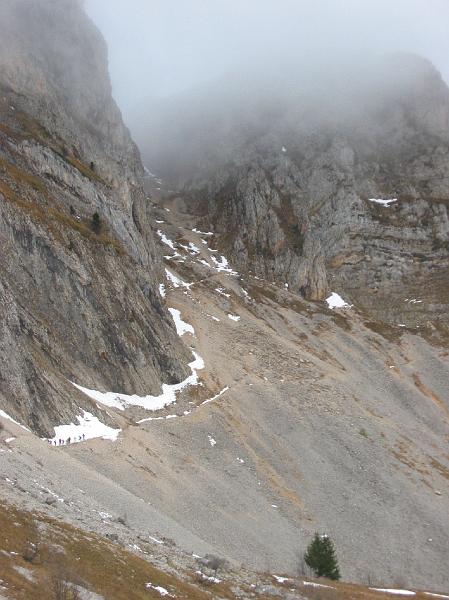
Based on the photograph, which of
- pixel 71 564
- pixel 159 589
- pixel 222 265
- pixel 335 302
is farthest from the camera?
pixel 222 265

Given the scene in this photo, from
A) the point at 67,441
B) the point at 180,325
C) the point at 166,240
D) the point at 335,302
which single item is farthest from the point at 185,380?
the point at 166,240

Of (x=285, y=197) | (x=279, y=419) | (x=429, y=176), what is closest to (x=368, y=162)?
(x=429, y=176)

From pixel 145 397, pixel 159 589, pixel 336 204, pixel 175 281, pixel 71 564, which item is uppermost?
pixel 336 204

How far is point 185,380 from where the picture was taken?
80062 mm

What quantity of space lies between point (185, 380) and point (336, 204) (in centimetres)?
11024

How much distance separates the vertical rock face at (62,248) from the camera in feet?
184

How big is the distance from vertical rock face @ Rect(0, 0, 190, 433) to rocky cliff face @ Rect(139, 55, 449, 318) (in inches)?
1890

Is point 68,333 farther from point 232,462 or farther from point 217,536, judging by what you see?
point 217,536

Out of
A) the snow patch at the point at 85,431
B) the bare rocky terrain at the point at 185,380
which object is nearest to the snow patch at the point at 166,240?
the bare rocky terrain at the point at 185,380

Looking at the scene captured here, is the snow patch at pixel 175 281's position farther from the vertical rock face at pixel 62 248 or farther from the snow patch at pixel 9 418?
the snow patch at pixel 9 418

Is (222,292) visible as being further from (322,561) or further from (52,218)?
(322,561)

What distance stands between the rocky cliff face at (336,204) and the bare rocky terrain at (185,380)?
1208 mm

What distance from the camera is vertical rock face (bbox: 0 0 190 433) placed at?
5616cm

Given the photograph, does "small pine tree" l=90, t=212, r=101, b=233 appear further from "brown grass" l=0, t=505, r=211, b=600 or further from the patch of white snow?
"brown grass" l=0, t=505, r=211, b=600
